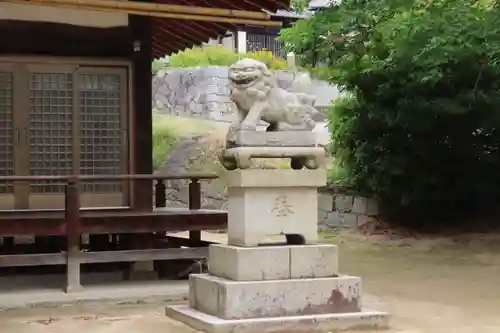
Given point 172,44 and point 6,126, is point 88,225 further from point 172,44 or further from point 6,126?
point 172,44

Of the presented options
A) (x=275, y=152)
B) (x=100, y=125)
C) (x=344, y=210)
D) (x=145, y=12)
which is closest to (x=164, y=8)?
(x=145, y=12)

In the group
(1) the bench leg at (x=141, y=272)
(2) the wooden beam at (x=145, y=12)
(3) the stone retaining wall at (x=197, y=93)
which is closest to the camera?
(2) the wooden beam at (x=145, y=12)

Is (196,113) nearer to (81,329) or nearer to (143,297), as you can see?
(143,297)

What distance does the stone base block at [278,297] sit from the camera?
7918 mm

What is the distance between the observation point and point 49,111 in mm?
11219

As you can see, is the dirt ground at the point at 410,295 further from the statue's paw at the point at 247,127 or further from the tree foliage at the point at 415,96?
the statue's paw at the point at 247,127

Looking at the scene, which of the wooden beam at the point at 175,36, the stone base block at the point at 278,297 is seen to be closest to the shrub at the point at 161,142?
the wooden beam at the point at 175,36

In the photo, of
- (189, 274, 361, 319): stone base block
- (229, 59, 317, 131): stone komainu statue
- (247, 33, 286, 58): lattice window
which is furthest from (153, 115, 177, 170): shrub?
(189, 274, 361, 319): stone base block

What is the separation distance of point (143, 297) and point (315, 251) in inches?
113

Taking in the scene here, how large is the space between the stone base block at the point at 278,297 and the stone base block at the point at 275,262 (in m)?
0.10

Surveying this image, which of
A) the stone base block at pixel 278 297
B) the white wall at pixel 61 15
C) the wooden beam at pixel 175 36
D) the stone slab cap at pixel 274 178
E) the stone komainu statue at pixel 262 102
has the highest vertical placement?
the wooden beam at pixel 175 36

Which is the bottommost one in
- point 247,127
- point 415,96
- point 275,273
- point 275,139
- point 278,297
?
point 278,297

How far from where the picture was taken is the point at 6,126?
11.0 metres

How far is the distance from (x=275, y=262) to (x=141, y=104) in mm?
4156
